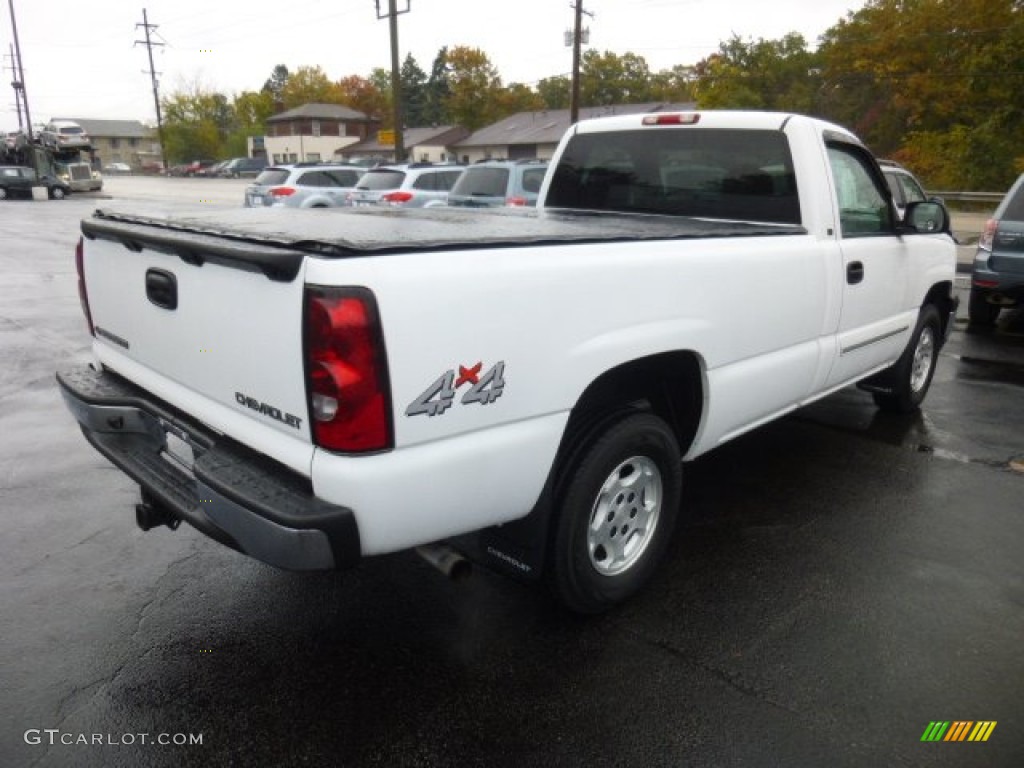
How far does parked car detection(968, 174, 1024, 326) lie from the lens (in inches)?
328

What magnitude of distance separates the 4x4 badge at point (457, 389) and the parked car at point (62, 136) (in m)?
44.6

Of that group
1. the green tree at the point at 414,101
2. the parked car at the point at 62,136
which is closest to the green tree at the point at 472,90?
the green tree at the point at 414,101

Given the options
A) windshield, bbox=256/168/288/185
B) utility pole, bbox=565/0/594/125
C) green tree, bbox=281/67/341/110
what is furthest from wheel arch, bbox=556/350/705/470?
green tree, bbox=281/67/341/110

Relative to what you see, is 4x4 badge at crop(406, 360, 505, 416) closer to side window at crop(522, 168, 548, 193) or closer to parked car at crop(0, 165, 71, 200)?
side window at crop(522, 168, 548, 193)

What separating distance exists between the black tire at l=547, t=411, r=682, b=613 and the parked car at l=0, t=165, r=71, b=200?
40.6 m

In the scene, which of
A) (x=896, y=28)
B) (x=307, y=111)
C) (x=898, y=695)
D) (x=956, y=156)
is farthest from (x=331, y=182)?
(x=307, y=111)

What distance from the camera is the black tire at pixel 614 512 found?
9.34 feet

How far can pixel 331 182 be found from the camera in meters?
19.3

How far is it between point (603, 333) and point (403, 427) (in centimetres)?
85

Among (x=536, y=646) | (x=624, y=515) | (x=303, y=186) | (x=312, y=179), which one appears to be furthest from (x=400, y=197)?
(x=536, y=646)

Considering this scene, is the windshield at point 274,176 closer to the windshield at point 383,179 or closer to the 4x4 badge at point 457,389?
the windshield at point 383,179

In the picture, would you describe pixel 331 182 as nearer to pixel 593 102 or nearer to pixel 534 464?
pixel 534 464

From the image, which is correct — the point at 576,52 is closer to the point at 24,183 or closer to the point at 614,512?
the point at 24,183

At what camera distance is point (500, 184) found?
1328cm
